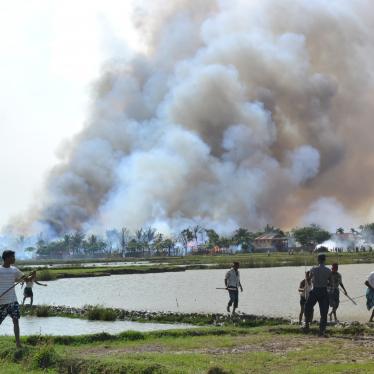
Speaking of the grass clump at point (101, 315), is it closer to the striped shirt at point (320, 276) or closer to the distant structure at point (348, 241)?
the striped shirt at point (320, 276)

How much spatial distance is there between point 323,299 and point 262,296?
53.3 ft

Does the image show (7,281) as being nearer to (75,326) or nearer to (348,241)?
(75,326)

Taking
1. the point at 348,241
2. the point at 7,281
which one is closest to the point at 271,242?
the point at 348,241

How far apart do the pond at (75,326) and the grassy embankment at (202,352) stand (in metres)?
2.80

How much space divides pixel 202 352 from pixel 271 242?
17162 centimetres

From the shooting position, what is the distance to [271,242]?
181375 mm

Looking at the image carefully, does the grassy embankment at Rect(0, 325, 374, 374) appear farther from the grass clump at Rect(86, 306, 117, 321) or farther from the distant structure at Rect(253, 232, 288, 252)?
the distant structure at Rect(253, 232, 288, 252)

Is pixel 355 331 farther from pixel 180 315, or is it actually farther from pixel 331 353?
pixel 180 315

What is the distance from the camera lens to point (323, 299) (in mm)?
14133

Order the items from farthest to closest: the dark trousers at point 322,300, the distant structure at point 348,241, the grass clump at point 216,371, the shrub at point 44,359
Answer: the distant structure at point 348,241, the dark trousers at point 322,300, the shrub at point 44,359, the grass clump at point 216,371

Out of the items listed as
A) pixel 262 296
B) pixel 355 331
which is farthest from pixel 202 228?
pixel 355 331

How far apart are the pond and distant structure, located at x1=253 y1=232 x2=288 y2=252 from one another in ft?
510

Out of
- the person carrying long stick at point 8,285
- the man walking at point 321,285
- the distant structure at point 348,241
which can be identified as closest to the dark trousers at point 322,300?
the man walking at point 321,285

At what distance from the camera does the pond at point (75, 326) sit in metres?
18.2
